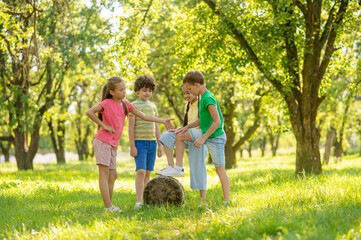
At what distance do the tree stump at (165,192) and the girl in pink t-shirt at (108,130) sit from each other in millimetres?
554

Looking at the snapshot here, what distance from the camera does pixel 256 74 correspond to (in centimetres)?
1309

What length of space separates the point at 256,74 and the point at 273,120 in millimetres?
4055

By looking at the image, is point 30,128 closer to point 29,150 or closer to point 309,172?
point 29,150

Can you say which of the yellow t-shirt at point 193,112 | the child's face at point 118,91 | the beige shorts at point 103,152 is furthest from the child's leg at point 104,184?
the yellow t-shirt at point 193,112

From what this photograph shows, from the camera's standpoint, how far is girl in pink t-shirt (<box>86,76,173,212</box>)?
541 centimetres

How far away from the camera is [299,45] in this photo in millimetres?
10398

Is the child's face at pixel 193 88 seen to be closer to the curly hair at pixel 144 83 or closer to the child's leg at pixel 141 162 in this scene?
the curly hair at pixel 144 83

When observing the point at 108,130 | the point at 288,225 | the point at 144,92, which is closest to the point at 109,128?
the point at 108,130

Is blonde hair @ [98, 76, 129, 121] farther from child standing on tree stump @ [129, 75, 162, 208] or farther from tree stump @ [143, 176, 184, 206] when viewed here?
tree stump @ [143, 176, 184, 206]

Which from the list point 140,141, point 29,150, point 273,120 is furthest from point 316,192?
point 29,150

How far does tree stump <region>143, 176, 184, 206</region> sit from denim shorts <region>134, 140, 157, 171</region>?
21.1 inches

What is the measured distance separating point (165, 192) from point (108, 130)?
1277 millimetres

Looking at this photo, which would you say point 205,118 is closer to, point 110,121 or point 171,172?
point 171,172

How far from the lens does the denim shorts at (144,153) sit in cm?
594
